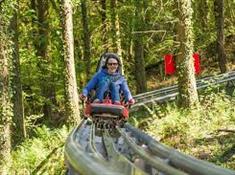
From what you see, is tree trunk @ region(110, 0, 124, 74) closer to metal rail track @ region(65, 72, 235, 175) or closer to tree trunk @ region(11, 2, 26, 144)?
tree trunk @ region(11, 2, 26, 144)

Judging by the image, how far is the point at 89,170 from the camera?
4.34 m

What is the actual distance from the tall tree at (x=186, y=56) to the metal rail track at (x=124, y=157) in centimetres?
353

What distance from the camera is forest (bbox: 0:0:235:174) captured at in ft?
38.9

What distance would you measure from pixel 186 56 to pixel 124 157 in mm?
7468

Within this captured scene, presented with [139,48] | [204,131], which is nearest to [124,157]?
[204,131]

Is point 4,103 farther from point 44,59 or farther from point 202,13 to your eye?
point 202,13

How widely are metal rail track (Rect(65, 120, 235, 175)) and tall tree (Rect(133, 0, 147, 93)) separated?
1524cm

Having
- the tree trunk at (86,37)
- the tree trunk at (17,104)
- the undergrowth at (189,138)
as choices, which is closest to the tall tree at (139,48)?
the tree trunk at (86,37)

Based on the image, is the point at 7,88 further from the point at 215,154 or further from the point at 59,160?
the point at 215,154

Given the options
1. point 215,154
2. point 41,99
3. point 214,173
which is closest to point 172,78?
point 41,99

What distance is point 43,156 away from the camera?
43.7ft

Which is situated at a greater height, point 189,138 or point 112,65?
point 112,65

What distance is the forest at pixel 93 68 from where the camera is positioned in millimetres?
11844

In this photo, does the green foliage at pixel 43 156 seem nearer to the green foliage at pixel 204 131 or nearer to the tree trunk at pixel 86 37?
the green foliage at pixel 204 131
